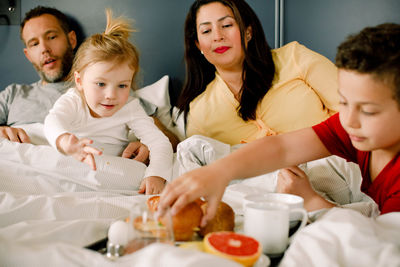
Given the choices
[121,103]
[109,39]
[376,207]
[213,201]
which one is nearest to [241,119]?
[121,103]

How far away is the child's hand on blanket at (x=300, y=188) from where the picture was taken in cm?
103

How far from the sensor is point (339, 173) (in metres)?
1.19

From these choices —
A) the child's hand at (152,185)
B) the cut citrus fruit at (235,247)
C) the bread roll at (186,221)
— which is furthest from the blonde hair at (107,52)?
the cut citrus fruit at (235,247)

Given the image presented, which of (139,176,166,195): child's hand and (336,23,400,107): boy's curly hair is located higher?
(336,23,400,107): boy's curly hair

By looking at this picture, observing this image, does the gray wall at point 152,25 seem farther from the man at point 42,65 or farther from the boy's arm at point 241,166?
the boy's arm at point 241,166

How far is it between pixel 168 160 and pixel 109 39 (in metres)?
0.56

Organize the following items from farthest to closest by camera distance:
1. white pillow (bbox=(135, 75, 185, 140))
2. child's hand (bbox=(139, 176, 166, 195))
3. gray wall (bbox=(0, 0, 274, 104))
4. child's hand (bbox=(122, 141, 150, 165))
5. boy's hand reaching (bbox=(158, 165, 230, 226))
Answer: gray wall (bbox=(0, 0, 274, 104)), white pillow (bbox=(135, 75, 185, 140)), child's hand (bbox=(122, 141, 150, 165)), child's hand (bbox=(139, 176, 166, 195)), boy's hand reaching (bbox=(158, 165, 230, 226))

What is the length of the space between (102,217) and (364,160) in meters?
0.69

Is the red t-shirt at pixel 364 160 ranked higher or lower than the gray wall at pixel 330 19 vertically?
lower

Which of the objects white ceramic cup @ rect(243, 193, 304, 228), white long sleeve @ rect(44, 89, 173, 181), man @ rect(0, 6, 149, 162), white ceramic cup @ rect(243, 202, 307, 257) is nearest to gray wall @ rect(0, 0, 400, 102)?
man @ rect(0, 6, 149, 162)

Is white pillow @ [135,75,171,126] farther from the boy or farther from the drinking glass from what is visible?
the drinking glass

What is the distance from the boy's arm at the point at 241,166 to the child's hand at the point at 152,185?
46 cm

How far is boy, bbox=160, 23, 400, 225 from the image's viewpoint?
78 centimetres

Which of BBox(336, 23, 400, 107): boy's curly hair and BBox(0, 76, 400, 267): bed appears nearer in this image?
BBox(0, 76, 400, 267): bed
